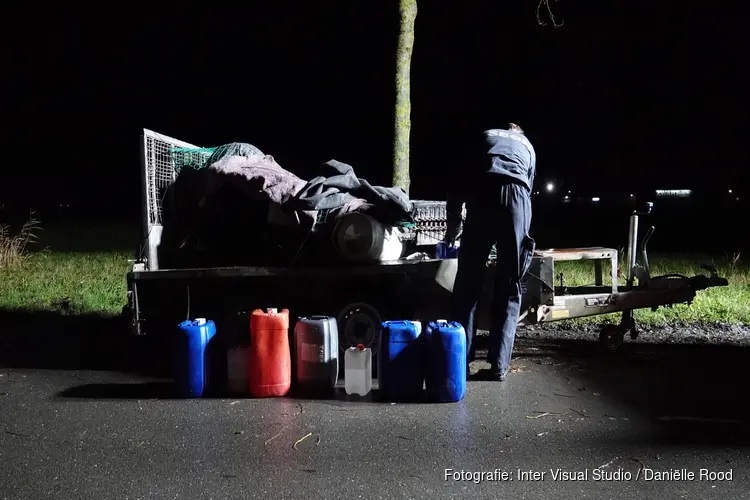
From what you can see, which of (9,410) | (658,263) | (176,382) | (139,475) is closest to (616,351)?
(176,382)

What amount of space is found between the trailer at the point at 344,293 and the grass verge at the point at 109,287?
1759 millimetres

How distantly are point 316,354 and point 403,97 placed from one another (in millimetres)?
4975

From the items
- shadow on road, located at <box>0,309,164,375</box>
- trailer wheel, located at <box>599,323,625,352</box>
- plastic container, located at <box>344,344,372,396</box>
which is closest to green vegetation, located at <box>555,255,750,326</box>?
trailer wheel, located at <box>599,323,625,352</box>

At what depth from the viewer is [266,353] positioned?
5195 mm

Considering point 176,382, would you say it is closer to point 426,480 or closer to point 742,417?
point 426,480

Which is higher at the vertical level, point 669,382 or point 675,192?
point 675,192

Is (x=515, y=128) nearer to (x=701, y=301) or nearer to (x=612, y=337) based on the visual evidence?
(x=612, y=337)

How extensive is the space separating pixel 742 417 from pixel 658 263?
797 cm

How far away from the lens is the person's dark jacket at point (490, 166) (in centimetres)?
563

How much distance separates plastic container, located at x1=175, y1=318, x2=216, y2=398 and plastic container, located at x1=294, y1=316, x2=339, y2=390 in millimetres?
739

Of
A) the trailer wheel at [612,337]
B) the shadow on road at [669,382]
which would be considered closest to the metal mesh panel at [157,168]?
the shadow on road at [669,382]

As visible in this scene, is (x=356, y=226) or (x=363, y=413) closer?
(x=363, y=413)

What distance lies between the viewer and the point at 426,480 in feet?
12.1

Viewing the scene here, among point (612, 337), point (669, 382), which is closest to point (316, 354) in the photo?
point (669, 382)
